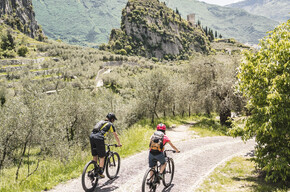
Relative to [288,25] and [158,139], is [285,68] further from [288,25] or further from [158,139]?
[158,139]

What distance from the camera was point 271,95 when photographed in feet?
26.6

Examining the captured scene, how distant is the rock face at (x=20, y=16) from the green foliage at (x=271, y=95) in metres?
181

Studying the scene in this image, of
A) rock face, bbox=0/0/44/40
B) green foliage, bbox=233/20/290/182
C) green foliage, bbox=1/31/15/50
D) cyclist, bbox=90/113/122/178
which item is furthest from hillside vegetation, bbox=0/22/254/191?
rock face, bbox=0/0/44/40

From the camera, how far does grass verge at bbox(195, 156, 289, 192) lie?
9.20m

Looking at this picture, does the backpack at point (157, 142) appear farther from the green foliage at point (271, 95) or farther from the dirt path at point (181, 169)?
the green foliage at point (271, 95)

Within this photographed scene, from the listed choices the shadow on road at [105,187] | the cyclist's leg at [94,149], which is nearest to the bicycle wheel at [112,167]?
the shadow on road at [105,187]

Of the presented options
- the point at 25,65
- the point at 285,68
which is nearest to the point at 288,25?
the point at 285,68

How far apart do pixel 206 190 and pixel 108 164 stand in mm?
4740

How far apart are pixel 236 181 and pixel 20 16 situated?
202450 millimetres

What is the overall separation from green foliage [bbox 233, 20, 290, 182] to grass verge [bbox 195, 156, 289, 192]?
81cm

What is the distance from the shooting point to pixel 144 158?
13070 millimetres

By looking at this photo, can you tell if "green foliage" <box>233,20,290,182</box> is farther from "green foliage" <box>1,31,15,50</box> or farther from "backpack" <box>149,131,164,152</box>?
"green foliage" <box>1,31,15,50</box>

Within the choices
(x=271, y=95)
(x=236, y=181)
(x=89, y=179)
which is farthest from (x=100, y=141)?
(x=236, y=181)

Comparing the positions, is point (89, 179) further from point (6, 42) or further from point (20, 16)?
point (20, 16)
